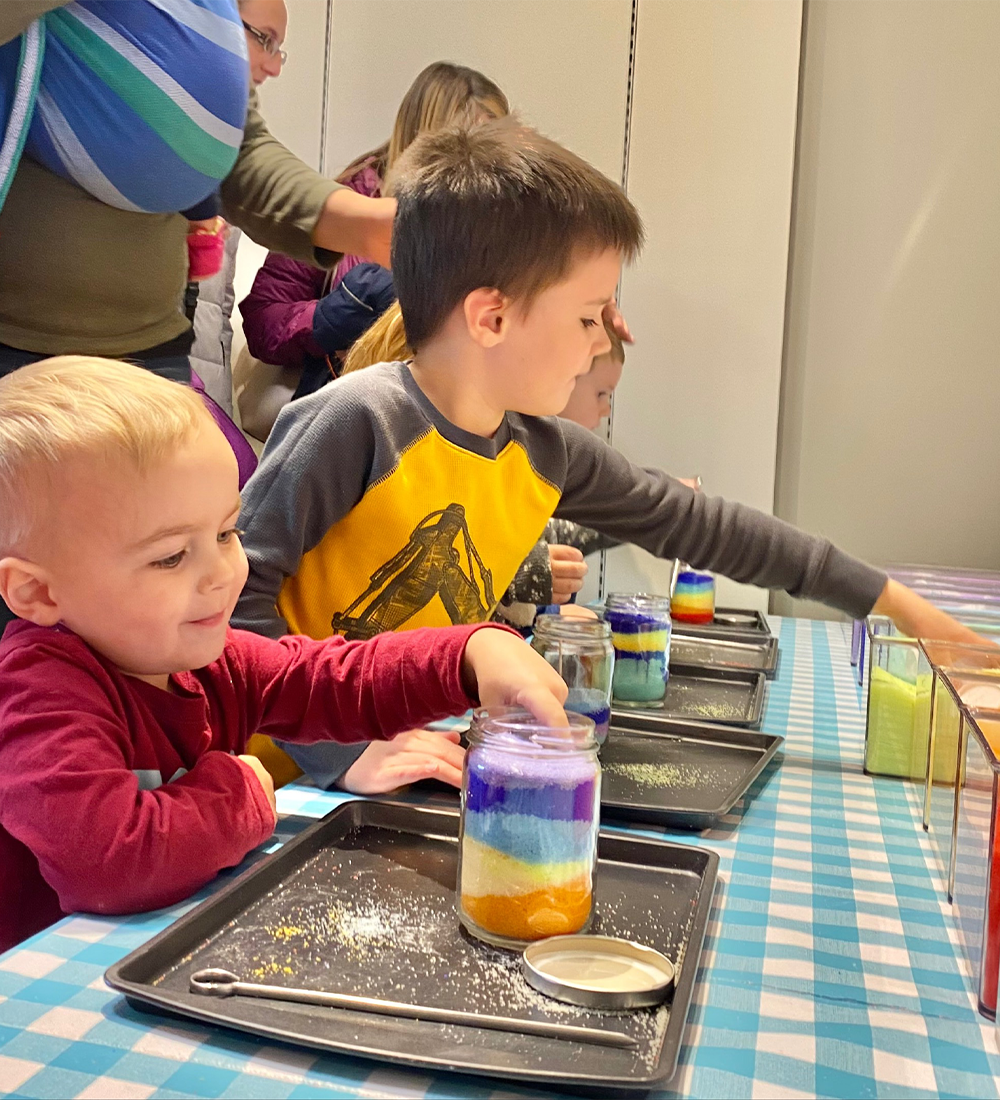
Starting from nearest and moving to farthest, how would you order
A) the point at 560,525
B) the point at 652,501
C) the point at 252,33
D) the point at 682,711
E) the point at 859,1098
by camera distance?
the point at 859,1098, the point at 682,711, the point at 652,501, the point at 252,33, the point at 560,525

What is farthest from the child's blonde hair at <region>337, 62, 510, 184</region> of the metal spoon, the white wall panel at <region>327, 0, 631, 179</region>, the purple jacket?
the metal spoon

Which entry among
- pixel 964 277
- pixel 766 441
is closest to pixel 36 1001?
pixel 766 441

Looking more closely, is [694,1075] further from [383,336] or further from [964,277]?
[964,277]

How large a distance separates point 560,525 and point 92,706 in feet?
5.14

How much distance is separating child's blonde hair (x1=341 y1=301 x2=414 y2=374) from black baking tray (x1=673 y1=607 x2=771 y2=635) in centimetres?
77

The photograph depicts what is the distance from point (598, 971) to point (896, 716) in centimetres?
59

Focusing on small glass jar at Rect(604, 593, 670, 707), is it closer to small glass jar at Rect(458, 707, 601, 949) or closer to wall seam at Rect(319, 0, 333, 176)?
small glass jar at Rect(458, 707, 601, 949)

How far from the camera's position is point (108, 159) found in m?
1.06

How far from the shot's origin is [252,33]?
5.67 ft

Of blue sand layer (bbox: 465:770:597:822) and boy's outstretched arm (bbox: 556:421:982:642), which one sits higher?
boy's outstretched arm (bbox: 556:421:982:642)

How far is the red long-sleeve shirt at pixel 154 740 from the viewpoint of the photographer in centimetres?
62

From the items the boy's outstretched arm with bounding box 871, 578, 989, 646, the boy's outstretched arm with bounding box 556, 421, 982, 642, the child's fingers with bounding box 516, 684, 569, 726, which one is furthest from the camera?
the boy's outstretched arm with bounding box 556, 421, 982, 642

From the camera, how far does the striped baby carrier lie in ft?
3.21

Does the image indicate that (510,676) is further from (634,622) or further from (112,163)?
(112,163)
